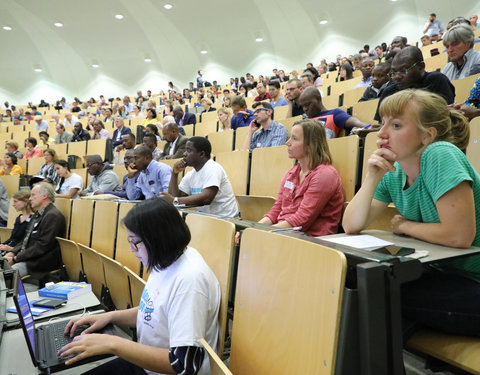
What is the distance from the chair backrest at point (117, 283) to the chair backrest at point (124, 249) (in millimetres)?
119

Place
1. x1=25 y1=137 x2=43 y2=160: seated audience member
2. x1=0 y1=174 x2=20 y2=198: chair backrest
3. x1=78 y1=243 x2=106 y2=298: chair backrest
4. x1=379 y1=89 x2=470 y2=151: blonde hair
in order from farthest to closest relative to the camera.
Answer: x1=25 y1=137 x2=43 y2=160: seated audience member, x1=0 y1=174 x2=20 y2=198: chair backrest, x1=78 y1=243 x2=106 y2=298: chair backrest, x1=379 y1=89 x2=470 y2=151: blonde hair

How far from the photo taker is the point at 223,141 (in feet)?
13.9

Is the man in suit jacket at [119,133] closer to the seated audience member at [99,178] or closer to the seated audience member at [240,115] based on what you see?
the seated audience member at [99,178]

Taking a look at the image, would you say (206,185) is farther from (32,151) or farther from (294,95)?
(32,151)

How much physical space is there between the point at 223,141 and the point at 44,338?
322 centimetres

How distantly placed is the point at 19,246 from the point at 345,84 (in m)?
5.11

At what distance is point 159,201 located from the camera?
1.07 m

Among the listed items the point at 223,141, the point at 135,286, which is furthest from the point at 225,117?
the point at 135,286

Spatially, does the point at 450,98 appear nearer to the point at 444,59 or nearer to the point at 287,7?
the point at 444,59

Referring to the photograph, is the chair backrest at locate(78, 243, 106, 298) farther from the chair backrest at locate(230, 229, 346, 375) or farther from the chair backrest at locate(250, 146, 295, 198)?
the chair backrest at locate(230, 229, 346, 375)

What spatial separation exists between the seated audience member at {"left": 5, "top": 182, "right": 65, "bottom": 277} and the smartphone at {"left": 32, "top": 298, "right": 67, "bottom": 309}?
1153 mm

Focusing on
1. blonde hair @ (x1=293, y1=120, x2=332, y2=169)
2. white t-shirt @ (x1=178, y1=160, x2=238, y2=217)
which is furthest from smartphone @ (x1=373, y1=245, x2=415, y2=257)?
white t-shirt @ (x1=178, y1=160, x2=238, y2=217)

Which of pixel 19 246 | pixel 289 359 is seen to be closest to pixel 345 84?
pixel 19 246

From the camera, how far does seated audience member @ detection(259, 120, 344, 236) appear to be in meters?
1.73
